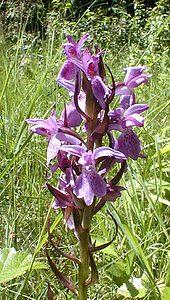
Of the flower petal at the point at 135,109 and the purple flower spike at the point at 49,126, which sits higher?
the flower petal at the point at 135,109

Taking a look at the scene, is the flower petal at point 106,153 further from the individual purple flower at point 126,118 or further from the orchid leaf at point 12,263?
the orchid leaf at point 12,263

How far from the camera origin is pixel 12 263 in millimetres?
772

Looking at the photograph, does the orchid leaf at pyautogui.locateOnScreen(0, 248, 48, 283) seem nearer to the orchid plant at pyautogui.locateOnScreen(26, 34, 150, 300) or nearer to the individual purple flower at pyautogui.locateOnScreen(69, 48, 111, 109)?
the orchid plant at pyautogui.locateOnScreen(26, 34, 150, 300)

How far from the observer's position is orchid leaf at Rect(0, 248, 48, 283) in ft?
2.45

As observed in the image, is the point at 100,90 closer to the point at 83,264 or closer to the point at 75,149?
the point at 75,149

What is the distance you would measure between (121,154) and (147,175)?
73 cm

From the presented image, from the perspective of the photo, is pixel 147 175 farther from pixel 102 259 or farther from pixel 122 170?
pixel 122 170

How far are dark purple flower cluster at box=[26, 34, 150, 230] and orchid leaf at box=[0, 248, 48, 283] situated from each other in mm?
89

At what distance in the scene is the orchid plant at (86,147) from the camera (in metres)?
0.70

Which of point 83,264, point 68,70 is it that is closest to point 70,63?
point 68,70

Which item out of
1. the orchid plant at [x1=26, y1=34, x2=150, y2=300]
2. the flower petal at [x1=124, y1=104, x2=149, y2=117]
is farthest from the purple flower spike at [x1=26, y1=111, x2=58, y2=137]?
the flower petal at [x1=124, y1=104, x2=149, y2=117]

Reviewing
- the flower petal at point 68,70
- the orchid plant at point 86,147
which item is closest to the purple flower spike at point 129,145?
the orchid plant at point 86,147

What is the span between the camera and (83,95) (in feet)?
2.52

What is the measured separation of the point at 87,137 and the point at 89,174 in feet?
0.20
